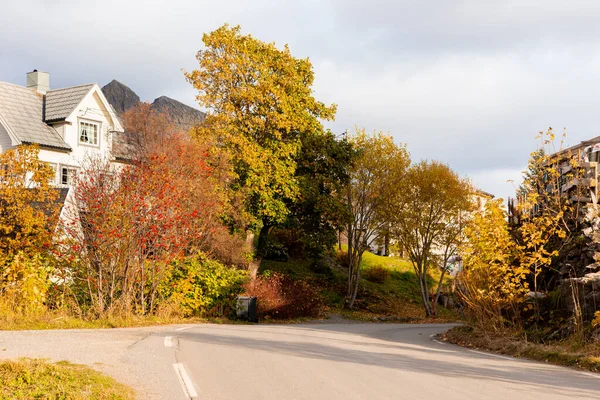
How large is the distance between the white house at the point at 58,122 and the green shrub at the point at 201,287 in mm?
17628

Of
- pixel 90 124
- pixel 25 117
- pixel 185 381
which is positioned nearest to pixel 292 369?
pixel 185 381

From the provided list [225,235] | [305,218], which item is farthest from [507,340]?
[305,218]

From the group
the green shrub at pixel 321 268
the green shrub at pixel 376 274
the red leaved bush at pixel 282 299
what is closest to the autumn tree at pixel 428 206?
the green shrub at pixel 321 268

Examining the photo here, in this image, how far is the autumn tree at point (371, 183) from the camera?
135ft

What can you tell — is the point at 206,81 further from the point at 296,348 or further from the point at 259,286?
the point at 296,348

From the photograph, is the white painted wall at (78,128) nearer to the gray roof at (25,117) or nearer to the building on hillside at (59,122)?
the building on hillside at (59,122)

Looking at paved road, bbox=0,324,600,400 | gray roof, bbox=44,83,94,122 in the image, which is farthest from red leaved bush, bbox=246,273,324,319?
gray roof, bbox=44,83,94,122

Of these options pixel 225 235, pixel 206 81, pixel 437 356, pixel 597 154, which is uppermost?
pixel 206 81

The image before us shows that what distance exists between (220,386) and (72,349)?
4533 millimetres

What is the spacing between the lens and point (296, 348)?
15.1 m

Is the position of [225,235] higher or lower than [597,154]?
lower

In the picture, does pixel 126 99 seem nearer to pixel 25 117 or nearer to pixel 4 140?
pixel 25 117

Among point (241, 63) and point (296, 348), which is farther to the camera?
point (241, 63)

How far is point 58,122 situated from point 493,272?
3391 cm
